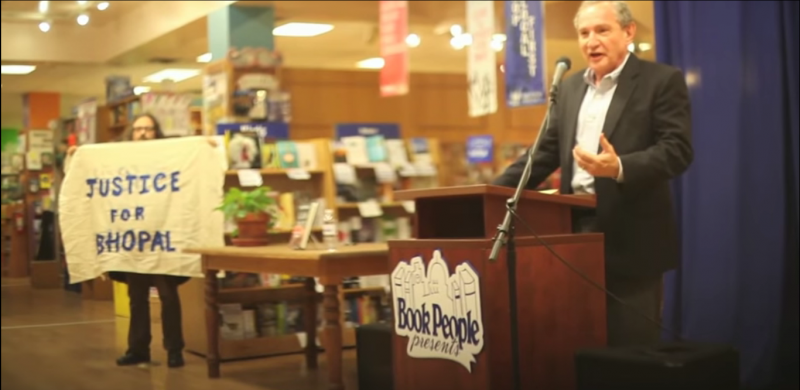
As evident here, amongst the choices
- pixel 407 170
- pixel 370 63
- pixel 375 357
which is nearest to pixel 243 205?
pixel 375 357

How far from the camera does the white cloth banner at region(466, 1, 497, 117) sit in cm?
687

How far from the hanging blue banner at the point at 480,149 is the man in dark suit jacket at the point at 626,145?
249 inches

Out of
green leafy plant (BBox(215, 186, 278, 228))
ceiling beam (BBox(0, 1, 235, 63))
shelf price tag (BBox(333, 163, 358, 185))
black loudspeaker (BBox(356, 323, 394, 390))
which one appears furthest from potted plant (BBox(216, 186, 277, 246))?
shelf price tag (BBox(333, 163, 358, 185))

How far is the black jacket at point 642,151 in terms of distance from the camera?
10.4 feet

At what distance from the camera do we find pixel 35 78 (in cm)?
257

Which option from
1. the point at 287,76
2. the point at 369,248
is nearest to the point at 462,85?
the point at 287,76

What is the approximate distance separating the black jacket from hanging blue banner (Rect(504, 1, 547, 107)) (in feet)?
11.2

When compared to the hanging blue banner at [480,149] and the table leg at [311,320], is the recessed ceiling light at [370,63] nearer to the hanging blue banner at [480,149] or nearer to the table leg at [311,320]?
the hanging blue banner at [480,149]

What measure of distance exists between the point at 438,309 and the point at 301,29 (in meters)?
9.23

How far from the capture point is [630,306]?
327cm

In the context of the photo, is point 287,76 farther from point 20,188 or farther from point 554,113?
point 20,188

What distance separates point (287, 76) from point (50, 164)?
23.1ft

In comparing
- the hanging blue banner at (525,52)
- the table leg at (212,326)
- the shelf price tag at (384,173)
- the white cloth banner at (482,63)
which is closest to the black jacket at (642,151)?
the table leg at (212,326)

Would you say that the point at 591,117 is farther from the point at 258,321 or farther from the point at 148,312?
the point at 258,321
